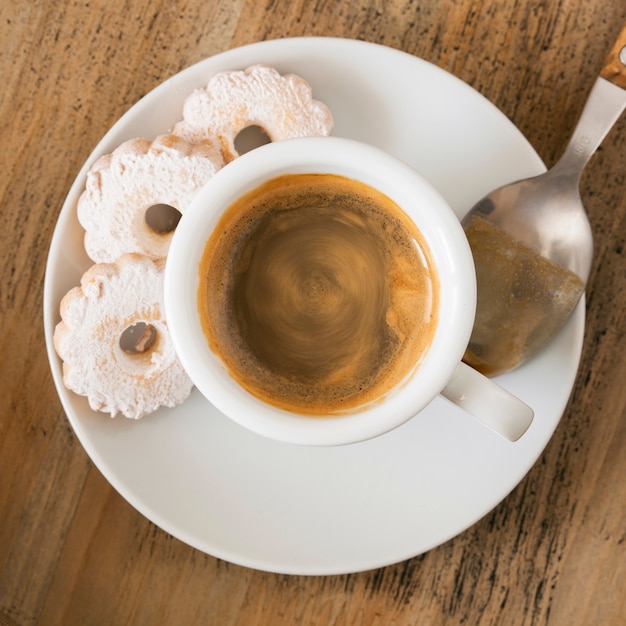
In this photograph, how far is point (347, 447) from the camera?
3.11 ft

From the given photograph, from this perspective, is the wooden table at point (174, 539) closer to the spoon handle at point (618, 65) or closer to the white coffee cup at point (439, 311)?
the spoon handle at point (618, 65)

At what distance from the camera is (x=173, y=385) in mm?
907

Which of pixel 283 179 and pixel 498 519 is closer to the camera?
pixel 283 179

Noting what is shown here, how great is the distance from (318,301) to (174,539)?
48 cm

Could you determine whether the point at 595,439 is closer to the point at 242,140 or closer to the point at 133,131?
the point at 242,140

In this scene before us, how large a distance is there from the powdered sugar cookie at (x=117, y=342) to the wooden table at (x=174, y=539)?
22 centimetres

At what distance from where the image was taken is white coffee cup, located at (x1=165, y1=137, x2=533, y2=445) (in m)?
0.76

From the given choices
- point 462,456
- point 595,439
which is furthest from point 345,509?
point 595,439

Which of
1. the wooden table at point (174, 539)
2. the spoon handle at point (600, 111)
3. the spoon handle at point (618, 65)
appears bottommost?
the wooden table at point (174, 539)

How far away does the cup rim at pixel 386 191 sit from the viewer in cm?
76

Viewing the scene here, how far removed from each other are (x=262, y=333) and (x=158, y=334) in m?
0.16

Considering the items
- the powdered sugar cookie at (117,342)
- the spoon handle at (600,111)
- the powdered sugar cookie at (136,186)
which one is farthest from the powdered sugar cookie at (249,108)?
the spoon handle at (600,111)

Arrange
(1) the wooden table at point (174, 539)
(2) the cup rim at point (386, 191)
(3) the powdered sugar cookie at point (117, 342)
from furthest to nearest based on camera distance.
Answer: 1. (1) the wooden table at point (174, 539)
2. (3) the powdered sugar cookie at point (117, 342)
3. (2) the cup rim at point (386, 191)

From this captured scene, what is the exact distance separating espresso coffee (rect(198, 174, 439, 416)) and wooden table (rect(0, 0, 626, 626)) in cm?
35
